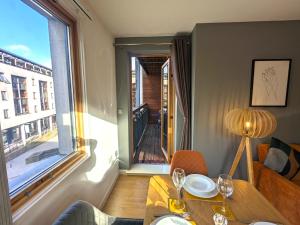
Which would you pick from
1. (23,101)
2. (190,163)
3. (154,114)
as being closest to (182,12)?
(190,163)

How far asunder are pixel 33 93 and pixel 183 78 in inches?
79.1

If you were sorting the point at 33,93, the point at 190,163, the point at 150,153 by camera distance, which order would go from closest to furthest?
the point at 33,93
the point at 190,163
the point at 150,153

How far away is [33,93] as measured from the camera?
125 cm

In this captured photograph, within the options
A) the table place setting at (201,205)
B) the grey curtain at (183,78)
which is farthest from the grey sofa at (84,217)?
the grey curtain at (183,78)

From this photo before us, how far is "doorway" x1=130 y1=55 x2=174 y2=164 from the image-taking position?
3.27m

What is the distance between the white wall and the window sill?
22 millimetres

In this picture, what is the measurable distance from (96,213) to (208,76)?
198 cm

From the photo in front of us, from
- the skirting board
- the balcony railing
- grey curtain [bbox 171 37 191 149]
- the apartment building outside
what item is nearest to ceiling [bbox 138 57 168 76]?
the balcony railing

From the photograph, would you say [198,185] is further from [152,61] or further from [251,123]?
[152,61]

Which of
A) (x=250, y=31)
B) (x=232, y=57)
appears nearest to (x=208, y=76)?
(x=232, y=57)

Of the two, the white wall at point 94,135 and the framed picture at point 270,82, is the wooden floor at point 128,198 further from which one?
the framed picture at point 270,82

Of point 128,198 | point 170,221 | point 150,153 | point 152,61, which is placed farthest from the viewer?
point 152,61

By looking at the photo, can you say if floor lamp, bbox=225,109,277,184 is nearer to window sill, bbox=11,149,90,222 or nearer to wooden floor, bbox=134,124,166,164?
window sill, bbox=11,149,90,222

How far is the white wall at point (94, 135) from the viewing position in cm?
120
